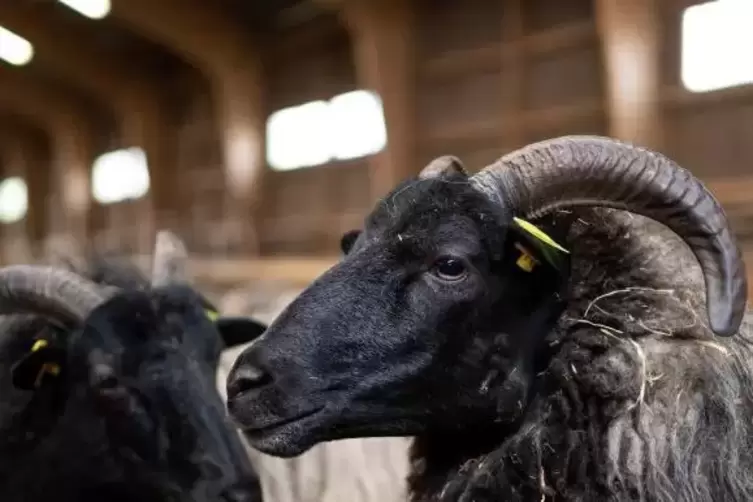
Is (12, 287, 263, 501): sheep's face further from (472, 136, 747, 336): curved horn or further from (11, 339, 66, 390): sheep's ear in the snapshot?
(472, 136, 747, 336): curved horn

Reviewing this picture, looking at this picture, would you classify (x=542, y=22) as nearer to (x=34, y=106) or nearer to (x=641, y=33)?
(x=641, y=33)

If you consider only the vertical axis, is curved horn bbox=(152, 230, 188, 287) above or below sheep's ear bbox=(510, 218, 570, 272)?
below

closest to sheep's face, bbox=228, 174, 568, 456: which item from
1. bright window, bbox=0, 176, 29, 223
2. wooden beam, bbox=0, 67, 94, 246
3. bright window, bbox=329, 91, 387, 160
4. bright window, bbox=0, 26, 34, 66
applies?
bright window, bbox=329, 91, 387, 160

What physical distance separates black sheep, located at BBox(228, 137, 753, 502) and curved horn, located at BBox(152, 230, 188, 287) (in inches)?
58.6

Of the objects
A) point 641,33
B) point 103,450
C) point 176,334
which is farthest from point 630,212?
point 641,33

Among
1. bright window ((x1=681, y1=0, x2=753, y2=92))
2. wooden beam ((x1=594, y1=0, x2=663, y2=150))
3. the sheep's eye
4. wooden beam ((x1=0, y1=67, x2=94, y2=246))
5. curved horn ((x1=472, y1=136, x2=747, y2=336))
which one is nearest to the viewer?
curved horn ((x1=472, y1=136, x2=747, y2=336))

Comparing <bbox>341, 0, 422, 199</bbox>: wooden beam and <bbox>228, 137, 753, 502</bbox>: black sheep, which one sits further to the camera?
<bbox>341, 0, 422, 199</bbox>: wooden beam

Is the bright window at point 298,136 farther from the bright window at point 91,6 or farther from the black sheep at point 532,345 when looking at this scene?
the black sheep at point 532,345

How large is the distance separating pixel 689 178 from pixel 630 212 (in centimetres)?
22

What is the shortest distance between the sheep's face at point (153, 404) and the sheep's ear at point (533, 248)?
4.20 ft

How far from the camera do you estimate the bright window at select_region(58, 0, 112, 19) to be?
10.8 metres

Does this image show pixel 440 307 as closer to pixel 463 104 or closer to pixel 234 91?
pixel 463 104

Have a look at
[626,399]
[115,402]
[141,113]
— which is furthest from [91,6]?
[626,399]

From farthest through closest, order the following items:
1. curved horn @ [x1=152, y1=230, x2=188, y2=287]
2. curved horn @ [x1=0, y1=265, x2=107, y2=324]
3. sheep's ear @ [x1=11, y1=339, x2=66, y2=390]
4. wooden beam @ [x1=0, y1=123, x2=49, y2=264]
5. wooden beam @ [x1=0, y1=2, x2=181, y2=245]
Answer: wooden beam @ [x1=0, y1=123, x2=49, y2=264] < wooden beam @ [x1=0, y1=2, x2=181, y2=245] < curved horn @ [x1=152, y1=230, x2=188, y2=287] < curved horn @ [x1=0, y1=265, x2=107, y2=324] < sheep's ear @ [x1=11, y1=339, x2=66, y2=390]
